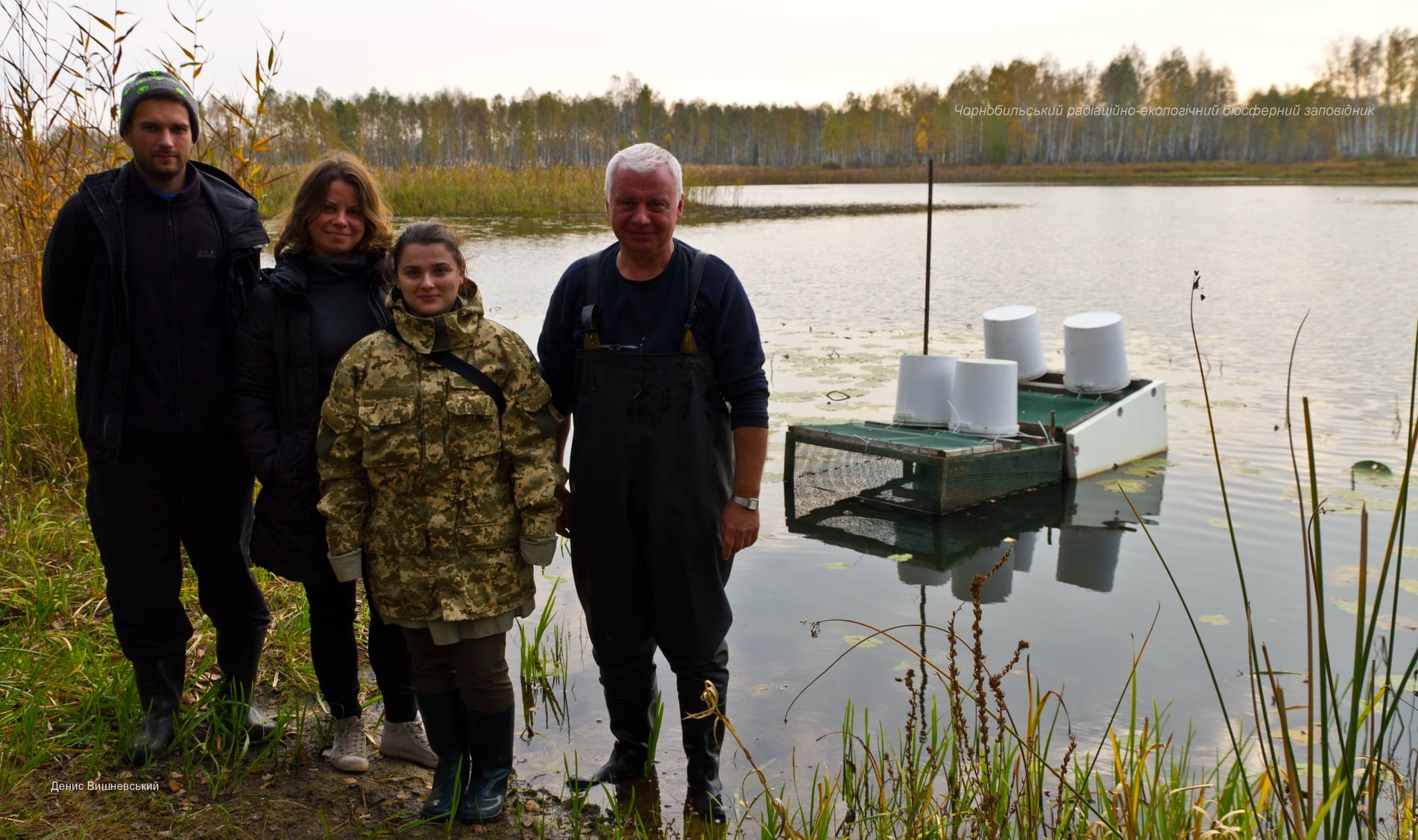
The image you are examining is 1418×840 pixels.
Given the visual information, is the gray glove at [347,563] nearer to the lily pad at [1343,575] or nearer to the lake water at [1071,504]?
the lake water at [1071,504]

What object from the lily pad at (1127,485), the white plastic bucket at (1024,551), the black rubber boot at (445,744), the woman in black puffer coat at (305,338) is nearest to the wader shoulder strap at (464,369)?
the woman in black puffer coat at (305,338)

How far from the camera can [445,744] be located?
9.04 ft

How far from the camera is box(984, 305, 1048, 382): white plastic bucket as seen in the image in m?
7.88

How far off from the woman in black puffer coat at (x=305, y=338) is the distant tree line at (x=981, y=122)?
57456mm

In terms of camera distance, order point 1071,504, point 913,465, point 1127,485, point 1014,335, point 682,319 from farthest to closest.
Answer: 1. point 1014,335
2. point 1127,485
3. point 913,465
4. point 1071,504
5. point 682,319

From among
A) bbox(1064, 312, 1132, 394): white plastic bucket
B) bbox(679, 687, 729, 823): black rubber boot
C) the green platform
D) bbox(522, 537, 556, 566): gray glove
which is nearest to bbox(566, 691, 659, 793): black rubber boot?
bbox(679, 687, 729, 823): black rubber boot

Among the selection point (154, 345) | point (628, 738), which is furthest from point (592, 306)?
point (628, 738)

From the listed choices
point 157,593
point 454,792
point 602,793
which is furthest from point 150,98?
point 602,793

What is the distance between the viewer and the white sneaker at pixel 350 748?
294 cm

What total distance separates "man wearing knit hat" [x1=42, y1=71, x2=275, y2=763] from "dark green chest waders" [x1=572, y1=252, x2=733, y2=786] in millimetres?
927

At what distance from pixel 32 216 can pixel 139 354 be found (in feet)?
8.77

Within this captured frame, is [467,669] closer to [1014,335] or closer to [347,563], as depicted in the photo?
[347,563]

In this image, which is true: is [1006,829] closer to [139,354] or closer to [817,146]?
[139,354]

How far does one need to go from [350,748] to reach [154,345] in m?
1.22
